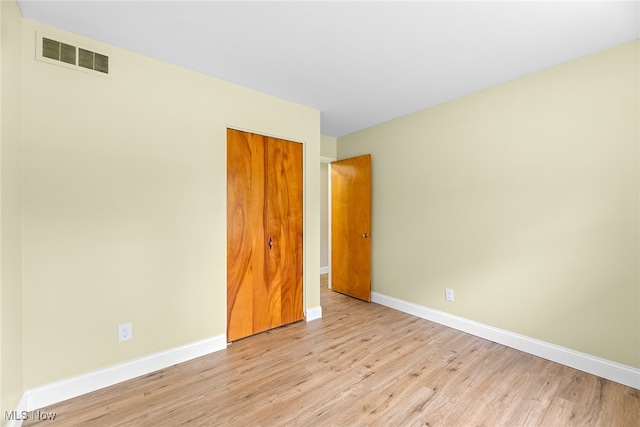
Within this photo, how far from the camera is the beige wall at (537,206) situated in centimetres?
199

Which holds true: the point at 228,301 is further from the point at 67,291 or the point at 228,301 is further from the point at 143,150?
the point at 143,150

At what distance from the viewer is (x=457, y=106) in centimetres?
293

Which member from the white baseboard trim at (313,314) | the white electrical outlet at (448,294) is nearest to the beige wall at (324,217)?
the white baseboard trim at (313,314)

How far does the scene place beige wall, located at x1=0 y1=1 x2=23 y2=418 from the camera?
54.3 inches

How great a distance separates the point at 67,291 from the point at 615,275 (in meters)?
3.91

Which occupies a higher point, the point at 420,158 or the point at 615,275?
the point at 420,158

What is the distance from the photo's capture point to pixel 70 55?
186 cm

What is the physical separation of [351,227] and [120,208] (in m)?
2.82

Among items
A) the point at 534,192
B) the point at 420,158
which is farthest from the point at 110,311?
the point at 534,192

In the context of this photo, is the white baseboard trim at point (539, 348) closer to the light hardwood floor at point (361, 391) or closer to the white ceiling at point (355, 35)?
the light hardwood floor at point (361, 391)

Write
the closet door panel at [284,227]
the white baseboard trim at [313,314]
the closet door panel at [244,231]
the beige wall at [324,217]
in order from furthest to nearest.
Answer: the beige wall at [324,217], the white baseboard trim at [313,314], the closet door panel at [284,227], the closet door panel at [244,231]

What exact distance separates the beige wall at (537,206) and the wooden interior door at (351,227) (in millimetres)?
558

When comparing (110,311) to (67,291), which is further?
(110,311)

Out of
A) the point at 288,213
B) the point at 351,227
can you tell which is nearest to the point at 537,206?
the point at 351,227
